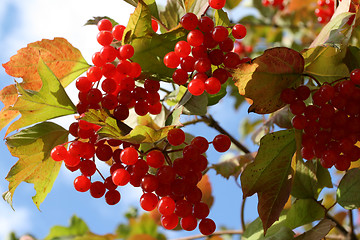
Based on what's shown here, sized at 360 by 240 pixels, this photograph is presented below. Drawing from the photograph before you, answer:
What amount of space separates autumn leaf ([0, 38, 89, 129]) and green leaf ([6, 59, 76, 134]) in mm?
58

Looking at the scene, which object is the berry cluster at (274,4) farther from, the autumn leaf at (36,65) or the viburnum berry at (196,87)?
the viburnum berry at (196,87)

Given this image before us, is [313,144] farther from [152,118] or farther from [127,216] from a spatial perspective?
[127,216]

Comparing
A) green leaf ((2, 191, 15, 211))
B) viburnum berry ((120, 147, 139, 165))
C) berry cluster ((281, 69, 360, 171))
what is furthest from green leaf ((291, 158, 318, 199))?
green leaf ((2, 191, 15, 211))

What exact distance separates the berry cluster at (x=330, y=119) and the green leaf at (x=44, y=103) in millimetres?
495

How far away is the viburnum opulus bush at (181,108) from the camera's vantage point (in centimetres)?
84

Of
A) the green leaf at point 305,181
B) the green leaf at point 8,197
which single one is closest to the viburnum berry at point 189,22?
the green leaf at point 305,181

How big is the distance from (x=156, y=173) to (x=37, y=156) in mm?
316

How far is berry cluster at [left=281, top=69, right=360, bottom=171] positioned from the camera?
847mm

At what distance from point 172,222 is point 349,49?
56cm

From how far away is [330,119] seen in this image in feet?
2.83

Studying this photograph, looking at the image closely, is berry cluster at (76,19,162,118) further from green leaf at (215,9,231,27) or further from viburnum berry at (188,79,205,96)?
green leaf at (215,9,231,27)

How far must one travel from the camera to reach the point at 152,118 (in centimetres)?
123

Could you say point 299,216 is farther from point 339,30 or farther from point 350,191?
point 339,30

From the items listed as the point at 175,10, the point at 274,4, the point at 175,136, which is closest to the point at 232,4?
the point at 175,10
